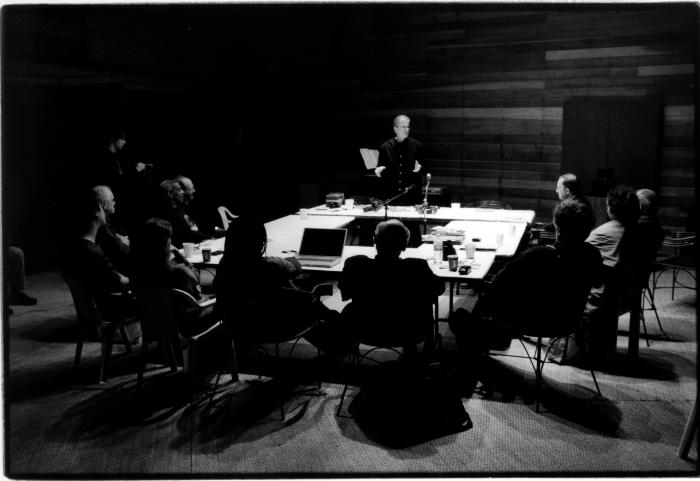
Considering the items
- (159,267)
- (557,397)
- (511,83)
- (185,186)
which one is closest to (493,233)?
(557,397)

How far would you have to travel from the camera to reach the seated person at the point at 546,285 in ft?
12.7

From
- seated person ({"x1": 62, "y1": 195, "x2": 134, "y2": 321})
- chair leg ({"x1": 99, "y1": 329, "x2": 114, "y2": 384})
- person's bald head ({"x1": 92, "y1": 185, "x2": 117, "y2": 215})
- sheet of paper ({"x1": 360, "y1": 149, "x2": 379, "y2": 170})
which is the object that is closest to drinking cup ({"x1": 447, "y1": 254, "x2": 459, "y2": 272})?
seated person ({"x1": 62, "y1": 195, "x2": 134, "y2": 321})

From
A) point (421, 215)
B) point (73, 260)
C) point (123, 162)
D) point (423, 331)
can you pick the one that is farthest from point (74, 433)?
point (123, 162)

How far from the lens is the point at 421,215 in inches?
259

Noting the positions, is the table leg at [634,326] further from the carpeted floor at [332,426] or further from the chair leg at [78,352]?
the chair leg at [78,352]

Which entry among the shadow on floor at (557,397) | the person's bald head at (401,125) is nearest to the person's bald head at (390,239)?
the shadow on floor at (557,397)

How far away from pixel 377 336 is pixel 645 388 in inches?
71.4

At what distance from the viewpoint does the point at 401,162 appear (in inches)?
307

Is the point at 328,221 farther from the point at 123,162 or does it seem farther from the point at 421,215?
the point at 123,162


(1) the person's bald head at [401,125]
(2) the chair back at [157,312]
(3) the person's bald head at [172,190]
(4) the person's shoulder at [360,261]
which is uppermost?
(1) the person's bald head at [401,125]

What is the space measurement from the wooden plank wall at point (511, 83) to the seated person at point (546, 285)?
5.07 metres

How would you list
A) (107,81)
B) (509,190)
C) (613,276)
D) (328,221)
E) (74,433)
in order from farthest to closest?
(509,190), (107,81), (328,221), (613,276), (74,433)

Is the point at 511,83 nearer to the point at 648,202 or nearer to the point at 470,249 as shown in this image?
the point at 648,202

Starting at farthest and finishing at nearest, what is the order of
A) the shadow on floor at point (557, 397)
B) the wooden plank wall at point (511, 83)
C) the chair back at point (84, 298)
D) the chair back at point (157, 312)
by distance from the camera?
the wooden plank wall at point (511, 83) → the chair back at point (84, 298) → the chair back at point (157, 312) → the shadow on floor at point (557, 397)
